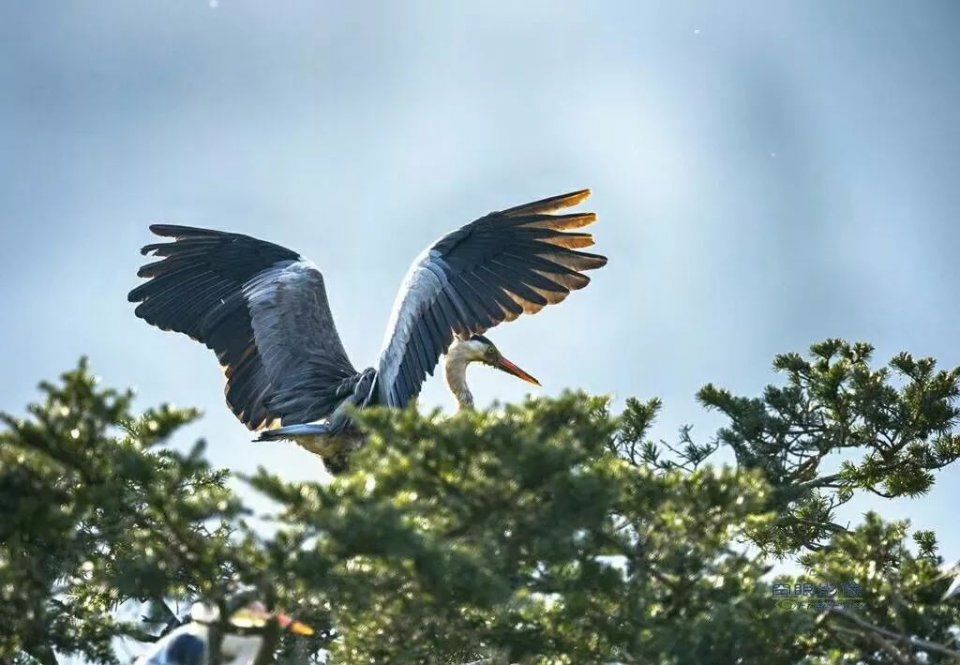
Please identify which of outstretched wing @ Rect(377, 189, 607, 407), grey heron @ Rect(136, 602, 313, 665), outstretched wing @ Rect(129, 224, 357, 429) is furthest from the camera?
outstretched wing @ Rect(129, 224, 357, 429)

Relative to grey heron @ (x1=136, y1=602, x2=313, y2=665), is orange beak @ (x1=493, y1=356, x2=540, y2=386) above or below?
above

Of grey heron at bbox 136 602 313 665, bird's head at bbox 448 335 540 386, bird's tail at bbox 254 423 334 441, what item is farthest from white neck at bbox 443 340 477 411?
grey heron at bbox 136 602 313 665

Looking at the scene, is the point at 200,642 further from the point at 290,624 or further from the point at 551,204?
the point at 551,204

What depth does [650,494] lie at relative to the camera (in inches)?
167

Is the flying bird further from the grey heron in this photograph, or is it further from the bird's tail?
the grey heron

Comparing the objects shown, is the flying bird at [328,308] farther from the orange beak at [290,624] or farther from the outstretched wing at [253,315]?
the orange beak at [290,624]

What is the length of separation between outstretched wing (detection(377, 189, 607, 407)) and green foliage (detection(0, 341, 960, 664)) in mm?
2449

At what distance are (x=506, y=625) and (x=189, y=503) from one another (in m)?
1.25

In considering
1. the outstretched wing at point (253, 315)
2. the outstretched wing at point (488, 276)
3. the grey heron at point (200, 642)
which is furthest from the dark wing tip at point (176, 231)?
the grey heron at point (200, 642)

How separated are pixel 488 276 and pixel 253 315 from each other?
5.70 ft

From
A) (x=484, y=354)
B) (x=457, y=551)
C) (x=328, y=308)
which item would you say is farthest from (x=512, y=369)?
(x=457, y=551)

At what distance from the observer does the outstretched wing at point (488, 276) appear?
7.05 metres

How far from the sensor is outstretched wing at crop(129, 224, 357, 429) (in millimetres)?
7828

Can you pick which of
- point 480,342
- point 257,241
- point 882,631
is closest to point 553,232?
point 480,342
